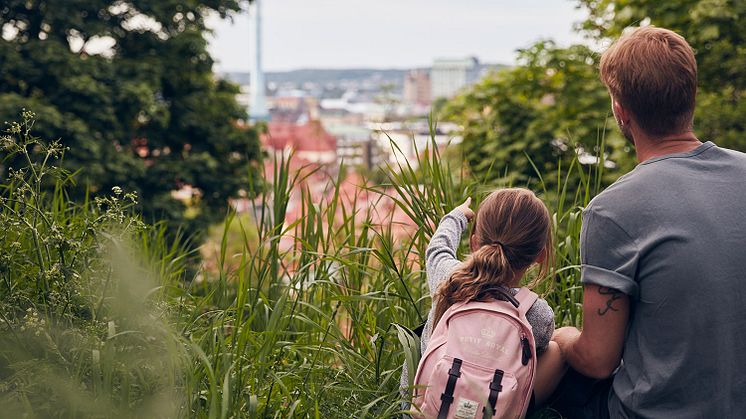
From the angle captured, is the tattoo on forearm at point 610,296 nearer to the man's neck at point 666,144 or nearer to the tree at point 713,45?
the man's neck at point 666,144

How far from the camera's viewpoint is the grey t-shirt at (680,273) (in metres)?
1.71

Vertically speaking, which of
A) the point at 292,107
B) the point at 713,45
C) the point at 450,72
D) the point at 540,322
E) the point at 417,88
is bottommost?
the point at 292,107

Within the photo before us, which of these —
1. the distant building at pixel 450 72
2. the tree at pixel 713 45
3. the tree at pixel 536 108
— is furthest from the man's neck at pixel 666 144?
the distant building at pixel 450 72

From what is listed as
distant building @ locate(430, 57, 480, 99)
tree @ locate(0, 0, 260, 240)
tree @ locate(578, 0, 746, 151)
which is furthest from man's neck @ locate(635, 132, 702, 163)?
distant building @ locate(430, 57, 480, 99)

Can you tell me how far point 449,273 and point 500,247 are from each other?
134 millimetres

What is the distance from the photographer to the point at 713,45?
789 cm

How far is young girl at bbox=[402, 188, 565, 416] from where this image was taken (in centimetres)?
192

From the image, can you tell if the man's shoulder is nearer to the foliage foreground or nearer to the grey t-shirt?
the grey t-shirt

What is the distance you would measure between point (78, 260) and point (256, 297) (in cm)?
51

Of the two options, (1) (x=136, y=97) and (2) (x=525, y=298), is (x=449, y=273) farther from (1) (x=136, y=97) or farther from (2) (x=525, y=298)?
(1) (x=136, y=97)

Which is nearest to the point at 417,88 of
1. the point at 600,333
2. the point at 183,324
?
the point at 183,324

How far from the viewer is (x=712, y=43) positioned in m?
7.93

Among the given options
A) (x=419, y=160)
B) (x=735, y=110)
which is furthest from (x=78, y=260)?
(x=735, y=110)

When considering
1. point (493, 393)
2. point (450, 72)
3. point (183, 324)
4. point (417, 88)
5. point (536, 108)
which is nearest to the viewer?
point (493, 393)
